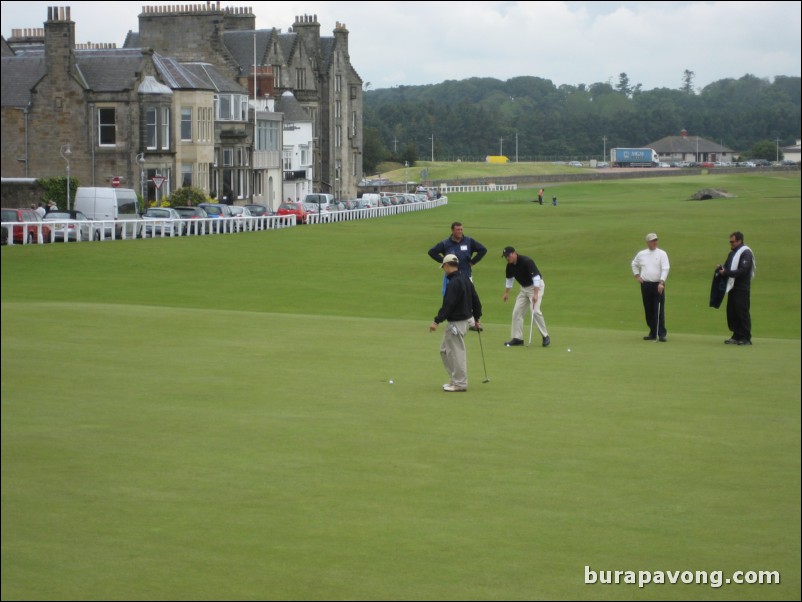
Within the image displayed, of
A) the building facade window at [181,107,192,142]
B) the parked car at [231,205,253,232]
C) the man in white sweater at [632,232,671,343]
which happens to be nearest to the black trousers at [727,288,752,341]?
the man in white sweater at [632,232,671,343]

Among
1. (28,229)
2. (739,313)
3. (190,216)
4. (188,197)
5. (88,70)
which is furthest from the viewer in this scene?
(739,313)

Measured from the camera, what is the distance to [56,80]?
6.34m

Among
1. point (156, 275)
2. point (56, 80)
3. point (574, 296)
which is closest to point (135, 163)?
point (56, 80)

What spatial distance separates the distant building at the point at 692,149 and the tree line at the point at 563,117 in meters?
0.20

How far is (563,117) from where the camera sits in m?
9.51

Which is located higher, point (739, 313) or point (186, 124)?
point (186, 124)

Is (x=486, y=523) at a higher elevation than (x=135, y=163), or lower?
lower

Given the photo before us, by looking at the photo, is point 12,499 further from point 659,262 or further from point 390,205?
point 390,205

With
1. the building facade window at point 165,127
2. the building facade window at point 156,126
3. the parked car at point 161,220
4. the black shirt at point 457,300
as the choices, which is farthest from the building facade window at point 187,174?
the black shirt at point 457,300

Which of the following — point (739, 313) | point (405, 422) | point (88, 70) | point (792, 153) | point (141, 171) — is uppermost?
point (88, 70)

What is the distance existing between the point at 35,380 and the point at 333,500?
236 inches

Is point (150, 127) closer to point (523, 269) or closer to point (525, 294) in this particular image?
point (523, 269)

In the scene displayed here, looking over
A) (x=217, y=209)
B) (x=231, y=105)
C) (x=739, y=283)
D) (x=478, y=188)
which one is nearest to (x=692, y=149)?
(x=739, y=283)

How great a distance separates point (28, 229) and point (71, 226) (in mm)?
302
